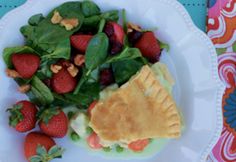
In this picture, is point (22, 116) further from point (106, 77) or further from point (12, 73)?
point (106, 77)

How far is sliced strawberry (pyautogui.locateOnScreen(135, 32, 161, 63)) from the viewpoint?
141 cm

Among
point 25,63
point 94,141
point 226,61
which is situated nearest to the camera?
point 25,63

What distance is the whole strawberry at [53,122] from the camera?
53.6 inches

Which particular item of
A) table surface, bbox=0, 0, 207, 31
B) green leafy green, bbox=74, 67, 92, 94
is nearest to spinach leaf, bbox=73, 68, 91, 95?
green leafy green, bbox=74, 67, 92, 94

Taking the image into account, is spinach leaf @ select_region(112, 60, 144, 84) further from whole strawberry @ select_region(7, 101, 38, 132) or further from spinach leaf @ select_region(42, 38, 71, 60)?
whole strawberry @ select_region(7, 101, 38, 132)

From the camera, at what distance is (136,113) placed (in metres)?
1.41

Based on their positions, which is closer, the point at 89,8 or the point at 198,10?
the point at 89,8

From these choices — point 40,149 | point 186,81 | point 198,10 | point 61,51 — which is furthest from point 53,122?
point 198,10

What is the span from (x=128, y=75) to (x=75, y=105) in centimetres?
18

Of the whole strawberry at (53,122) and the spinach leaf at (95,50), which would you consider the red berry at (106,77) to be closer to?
the spinach leaf at (95,50)

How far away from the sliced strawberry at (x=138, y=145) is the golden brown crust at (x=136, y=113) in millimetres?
39

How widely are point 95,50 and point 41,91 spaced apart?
191 mm

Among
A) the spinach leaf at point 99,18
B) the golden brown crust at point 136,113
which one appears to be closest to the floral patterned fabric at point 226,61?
the golden brown crust at point 136,113

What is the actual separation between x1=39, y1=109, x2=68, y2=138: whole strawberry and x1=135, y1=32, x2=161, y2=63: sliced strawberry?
29 cm
